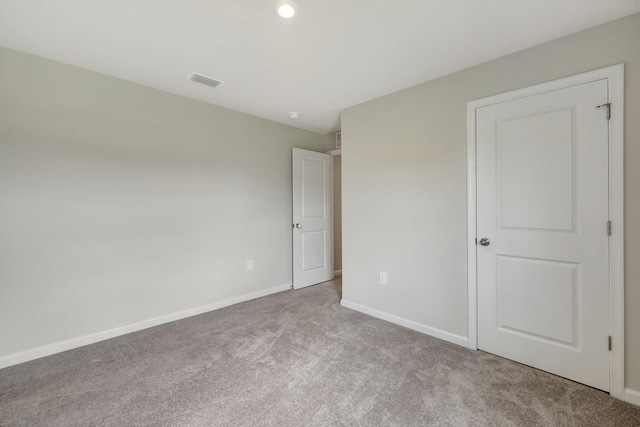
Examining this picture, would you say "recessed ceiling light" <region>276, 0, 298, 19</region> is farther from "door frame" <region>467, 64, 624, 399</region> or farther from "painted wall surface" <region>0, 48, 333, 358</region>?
"door frame" <region>467, 64, 624, 399</region>

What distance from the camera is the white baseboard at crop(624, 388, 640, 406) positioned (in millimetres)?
1618

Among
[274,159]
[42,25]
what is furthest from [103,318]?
[274,159]

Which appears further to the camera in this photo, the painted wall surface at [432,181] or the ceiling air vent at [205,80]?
the ceiling air vent at [205,80]

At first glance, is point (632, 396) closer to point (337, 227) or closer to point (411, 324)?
point (411, 324)

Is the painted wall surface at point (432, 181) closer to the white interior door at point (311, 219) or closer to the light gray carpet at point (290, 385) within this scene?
the light gray carpet at point (290, 385)

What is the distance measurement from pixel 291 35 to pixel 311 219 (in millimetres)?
2601

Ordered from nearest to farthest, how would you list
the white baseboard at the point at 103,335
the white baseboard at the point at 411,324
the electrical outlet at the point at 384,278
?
the white baseboard at the point at 103,335 < the white baseboard at the point at 411,324 < the electrical outlet at the point at 384,278

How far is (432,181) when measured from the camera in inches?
98.8

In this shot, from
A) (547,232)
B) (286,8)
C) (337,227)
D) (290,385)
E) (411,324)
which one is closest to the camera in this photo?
(286,8)

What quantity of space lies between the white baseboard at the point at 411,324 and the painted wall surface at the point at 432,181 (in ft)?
0.12

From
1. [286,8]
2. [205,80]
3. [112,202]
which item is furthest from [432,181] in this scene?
[112,202]

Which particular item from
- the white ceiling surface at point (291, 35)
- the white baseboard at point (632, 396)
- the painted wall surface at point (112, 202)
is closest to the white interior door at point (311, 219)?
the painted wall surface at point (112, 202)

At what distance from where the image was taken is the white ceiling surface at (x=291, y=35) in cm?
161

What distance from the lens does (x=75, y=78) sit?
2.31m
